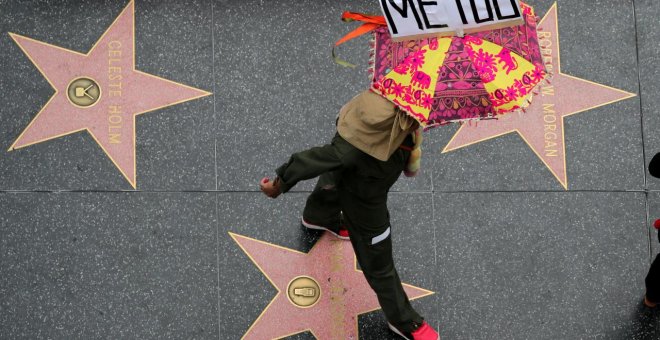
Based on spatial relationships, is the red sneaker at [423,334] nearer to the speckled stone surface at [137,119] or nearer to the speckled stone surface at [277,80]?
the speckled stone surface at [277,80]

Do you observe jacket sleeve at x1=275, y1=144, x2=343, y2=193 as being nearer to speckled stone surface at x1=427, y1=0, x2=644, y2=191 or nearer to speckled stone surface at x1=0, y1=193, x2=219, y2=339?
speckled stone surface at x1=0, y1=193, x2=219, y2=339

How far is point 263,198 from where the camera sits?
13.8 feet

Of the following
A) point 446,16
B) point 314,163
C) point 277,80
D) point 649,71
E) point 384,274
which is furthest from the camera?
point 649,71

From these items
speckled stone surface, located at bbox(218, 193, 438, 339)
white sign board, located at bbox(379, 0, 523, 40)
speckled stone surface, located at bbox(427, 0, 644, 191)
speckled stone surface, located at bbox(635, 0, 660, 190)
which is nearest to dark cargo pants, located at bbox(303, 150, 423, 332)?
speckled stone surface, located at bbox(218, 193, 438, 339)

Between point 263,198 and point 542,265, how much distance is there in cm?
138

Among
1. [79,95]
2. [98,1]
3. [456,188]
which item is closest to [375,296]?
[456,188]

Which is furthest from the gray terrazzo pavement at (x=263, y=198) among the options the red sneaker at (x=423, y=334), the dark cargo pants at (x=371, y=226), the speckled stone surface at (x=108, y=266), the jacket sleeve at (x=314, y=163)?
the jacket sleeve at (x=314, y=163)

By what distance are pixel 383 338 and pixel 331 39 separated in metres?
1.52

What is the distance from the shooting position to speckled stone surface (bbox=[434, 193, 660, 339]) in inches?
162

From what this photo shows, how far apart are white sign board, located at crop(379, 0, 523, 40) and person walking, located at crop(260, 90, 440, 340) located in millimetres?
264

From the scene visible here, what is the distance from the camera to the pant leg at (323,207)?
386 cm

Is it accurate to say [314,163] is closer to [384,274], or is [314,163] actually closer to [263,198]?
[384,274]

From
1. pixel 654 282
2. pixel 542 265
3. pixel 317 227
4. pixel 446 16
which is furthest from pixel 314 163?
pixel 654 282

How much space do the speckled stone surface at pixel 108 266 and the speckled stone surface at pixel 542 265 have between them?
114 centimetres
